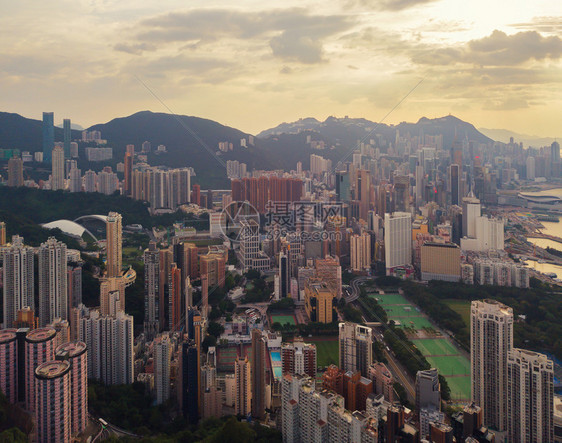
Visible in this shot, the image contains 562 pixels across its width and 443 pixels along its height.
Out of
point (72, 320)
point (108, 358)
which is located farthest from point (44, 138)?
point (108, 358)

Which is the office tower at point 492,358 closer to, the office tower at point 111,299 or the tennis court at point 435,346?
the tennis court at point 435,346

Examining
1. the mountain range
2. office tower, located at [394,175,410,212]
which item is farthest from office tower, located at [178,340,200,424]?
the mountain range

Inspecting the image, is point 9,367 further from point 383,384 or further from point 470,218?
point 470,218

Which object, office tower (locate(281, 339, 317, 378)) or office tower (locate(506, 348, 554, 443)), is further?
office tower (locate(281, 339, 317, 378))

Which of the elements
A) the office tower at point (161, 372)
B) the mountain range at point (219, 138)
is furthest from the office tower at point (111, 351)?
the mountain range at point (219, 138)

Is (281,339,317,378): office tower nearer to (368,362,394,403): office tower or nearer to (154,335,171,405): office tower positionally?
(368,362,394,403): office tower

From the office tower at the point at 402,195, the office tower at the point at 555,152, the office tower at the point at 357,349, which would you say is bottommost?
the office tower at the point at 357,349
